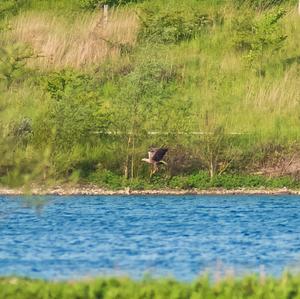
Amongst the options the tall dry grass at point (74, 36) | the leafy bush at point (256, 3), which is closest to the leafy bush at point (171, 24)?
the tall dry grass at point (74, 36)

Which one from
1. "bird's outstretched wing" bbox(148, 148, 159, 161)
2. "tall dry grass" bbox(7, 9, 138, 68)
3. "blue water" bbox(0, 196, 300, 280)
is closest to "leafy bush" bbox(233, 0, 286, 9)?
"tall dry grass" bbox(7, 9, 138, 68)

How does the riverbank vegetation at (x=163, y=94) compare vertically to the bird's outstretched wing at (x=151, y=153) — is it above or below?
above

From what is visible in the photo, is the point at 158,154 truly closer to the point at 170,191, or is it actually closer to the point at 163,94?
the point at 170,191

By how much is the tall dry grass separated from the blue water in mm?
9733

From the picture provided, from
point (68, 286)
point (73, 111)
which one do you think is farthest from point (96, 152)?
point (68, 286)

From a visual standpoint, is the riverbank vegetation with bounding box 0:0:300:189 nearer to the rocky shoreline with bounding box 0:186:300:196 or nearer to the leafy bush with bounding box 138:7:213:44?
the leafy bush with bounding box 138:7:213:44

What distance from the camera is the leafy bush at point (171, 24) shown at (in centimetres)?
3994

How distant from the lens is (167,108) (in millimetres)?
32531

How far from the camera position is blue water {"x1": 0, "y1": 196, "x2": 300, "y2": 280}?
63.4ft

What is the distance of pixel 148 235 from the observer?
24.7 meters

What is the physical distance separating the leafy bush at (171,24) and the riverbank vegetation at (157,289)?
1022 inches

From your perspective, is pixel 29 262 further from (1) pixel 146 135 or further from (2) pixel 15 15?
(2) pixel 15 15

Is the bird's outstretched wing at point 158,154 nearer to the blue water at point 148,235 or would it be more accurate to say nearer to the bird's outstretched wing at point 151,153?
the bird's outstretched wing at point 151,153

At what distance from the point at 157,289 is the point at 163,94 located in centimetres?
1963
